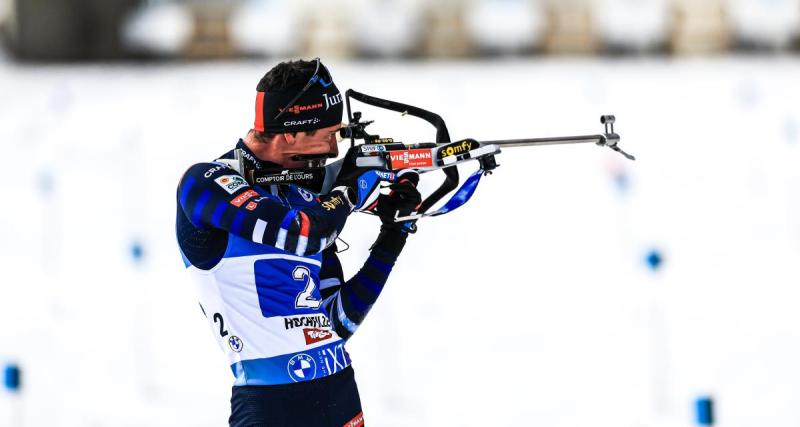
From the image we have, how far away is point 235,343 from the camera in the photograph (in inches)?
117

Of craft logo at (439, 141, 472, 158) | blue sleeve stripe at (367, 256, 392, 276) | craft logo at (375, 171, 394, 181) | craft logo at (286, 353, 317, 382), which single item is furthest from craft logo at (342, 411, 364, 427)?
craft logo at (439, 141, 472, 158)

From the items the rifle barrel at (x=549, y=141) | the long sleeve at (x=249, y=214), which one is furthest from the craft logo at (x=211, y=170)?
the rifle barrel at (x=549, y=141)

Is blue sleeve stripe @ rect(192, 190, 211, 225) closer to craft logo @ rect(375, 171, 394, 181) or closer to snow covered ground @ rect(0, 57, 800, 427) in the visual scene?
craft logo @ rect(375, 171, 394, 181)

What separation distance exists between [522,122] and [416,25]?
19.9ft

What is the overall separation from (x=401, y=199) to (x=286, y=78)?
0.47 meters

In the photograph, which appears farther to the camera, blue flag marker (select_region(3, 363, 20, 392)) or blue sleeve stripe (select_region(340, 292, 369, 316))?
blue flag marker (select_region(3, 363, 20, 392))

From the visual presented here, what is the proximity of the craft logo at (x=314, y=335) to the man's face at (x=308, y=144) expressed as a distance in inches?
17.2

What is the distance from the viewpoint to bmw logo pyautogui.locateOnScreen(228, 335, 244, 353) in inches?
116

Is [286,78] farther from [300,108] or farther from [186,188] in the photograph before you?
[186,188]

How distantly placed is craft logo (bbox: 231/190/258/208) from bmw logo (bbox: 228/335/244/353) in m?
0.37

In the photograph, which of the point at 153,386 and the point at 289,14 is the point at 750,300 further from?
the point at 289,14

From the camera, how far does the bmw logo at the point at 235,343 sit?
2.96 meters

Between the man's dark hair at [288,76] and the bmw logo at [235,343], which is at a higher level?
the man's dark hair at [288,76]

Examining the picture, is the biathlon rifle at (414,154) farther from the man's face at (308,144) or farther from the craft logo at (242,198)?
the craft logo at (242,198)
